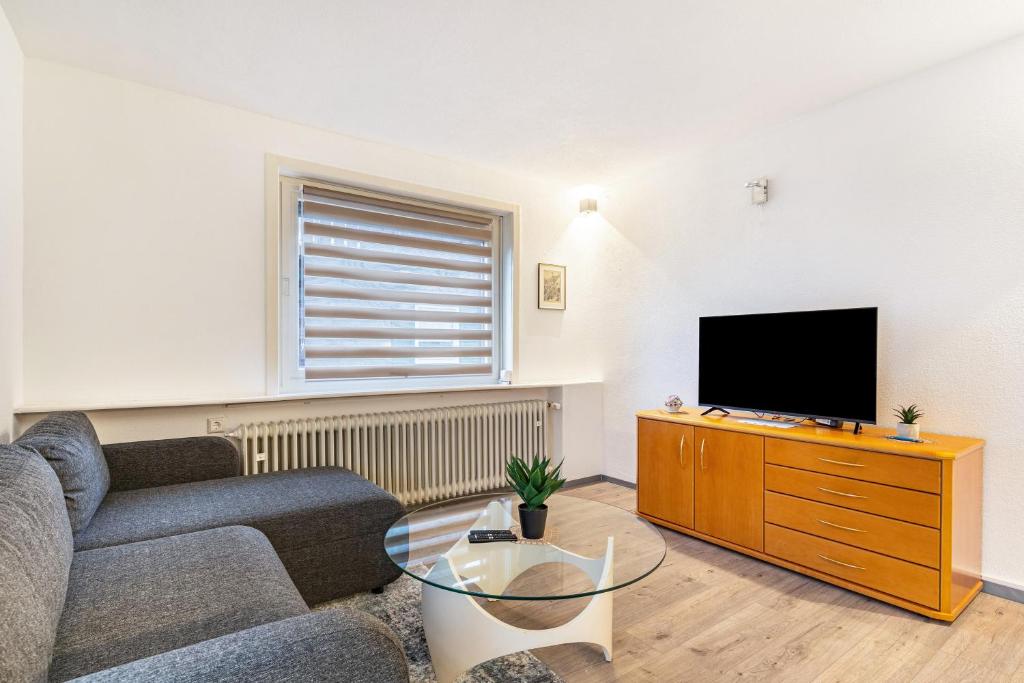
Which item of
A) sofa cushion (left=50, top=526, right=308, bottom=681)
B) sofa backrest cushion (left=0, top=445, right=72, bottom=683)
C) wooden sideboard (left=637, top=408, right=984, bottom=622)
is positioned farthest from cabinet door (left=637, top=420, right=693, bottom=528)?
sofa backrest cushion (left=0, top=445, right=72, bottom=683)

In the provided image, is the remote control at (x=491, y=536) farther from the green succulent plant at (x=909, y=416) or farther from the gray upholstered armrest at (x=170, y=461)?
the green succulent plant at (x=909, y=416)

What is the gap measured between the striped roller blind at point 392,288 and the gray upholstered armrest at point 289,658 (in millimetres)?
2456

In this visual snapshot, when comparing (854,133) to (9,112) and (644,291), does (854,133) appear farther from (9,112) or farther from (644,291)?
(9,112)

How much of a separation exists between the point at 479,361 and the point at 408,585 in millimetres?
1887

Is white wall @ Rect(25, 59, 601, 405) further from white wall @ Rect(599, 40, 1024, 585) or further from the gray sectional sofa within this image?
white wall @ Rect(599, 40, 1024, 585)

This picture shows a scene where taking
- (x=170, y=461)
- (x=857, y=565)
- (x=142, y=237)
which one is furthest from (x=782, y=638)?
(x=142, y=237)

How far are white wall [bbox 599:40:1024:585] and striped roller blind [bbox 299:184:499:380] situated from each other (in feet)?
5.04

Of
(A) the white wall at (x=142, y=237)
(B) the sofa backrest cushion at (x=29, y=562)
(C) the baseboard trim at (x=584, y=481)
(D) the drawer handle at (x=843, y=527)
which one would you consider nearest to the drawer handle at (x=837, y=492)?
(D) the drawer handle at (x=843, y=527)

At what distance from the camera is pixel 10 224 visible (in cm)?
228

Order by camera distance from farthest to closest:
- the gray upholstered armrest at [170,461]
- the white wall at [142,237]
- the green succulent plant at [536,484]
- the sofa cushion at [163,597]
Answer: the white wall at [142,237]
the gray upholstered armrest at [170,461]
the green succulent plant at [536,484]
the sofa cushion at [163,597]

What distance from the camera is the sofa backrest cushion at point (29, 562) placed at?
0.89 m

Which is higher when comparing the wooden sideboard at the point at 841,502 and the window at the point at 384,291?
the window at the point at 384,291

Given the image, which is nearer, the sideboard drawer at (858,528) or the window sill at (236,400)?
the sideboard drawer at (858,528)

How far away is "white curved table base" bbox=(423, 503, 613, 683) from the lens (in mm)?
1650
